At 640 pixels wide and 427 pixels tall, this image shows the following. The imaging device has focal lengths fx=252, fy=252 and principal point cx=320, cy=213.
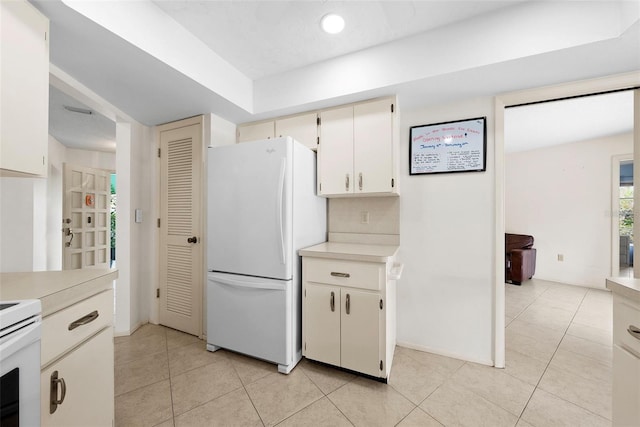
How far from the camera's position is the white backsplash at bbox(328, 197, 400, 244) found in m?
2.29

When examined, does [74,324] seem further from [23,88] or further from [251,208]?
[251,208]

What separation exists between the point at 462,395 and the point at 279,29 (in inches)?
108

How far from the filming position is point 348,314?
178cm

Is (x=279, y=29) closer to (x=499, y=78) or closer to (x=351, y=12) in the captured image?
(x=351, y=12)

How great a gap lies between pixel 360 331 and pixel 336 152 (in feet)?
4.69

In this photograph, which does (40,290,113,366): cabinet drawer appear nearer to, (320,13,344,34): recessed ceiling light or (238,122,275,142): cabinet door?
(238,122,275,142): cabinet door

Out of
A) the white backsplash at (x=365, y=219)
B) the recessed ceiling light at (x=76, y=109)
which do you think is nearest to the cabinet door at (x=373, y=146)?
the white backsplash at (x=365, y=219)

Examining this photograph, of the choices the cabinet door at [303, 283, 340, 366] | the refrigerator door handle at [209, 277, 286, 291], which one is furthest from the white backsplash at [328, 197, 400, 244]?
the refrigerator door handle at [209, 277, 286, 291]

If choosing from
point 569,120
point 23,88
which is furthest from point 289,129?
point 569,120

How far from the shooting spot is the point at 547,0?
4.83 feet

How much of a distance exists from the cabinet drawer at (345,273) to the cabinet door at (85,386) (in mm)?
1189

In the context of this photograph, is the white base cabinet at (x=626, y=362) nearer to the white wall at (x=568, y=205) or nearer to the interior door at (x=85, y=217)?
the white wall at (x=568, y=205)

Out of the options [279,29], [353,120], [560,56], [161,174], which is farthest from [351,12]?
[161,174]

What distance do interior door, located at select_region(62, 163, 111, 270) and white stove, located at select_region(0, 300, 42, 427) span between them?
4.13m
